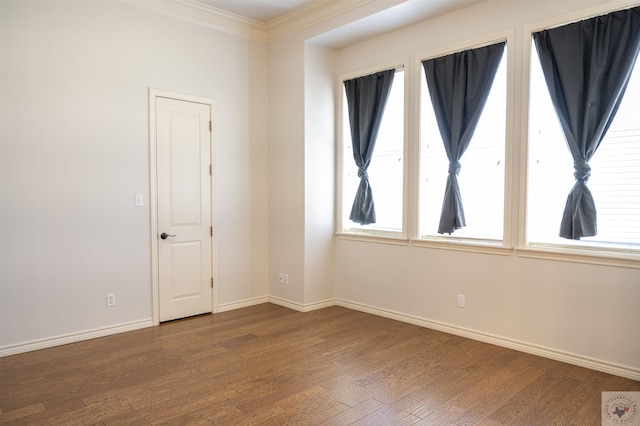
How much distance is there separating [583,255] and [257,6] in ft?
12.8

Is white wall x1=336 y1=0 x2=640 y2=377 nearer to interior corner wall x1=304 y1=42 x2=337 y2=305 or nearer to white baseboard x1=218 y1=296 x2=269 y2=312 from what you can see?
interior corner wall x1=304 y1=42 x2=337 y2=305

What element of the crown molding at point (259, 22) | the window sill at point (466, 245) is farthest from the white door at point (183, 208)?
the window sill at point (466, 245)

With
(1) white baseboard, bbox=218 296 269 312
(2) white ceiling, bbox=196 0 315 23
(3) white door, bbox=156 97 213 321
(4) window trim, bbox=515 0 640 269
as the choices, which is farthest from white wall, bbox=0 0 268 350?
(4) window trim, bbox=515 0 640 269

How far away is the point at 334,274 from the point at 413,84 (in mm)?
2364

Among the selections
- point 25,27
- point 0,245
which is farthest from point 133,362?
point 25,27

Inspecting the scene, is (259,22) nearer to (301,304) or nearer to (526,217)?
(301,304)

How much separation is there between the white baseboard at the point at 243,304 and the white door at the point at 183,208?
0.16 m

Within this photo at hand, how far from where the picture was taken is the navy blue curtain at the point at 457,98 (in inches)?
149

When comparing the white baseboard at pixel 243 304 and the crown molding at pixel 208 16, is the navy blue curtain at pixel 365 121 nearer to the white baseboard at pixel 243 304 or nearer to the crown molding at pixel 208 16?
the crown molding at pixel 208 16

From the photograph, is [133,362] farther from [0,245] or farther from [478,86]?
[478,86]

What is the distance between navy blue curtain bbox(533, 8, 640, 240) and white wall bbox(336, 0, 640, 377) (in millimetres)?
207

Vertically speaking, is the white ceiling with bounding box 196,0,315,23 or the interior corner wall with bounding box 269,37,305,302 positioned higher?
the white ceiling with bounding box 196,0,315,23

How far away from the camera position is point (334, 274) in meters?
5.21

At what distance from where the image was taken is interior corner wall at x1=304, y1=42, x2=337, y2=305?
4895 mm
